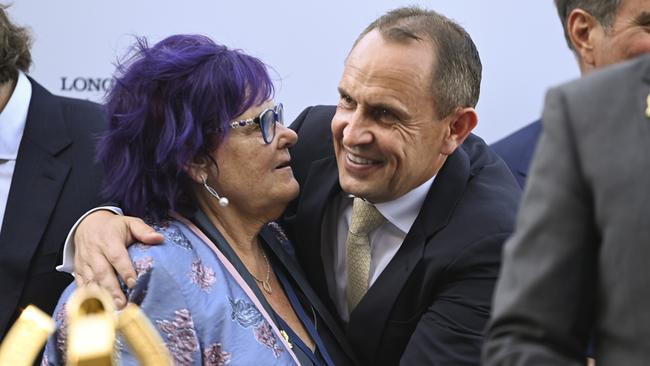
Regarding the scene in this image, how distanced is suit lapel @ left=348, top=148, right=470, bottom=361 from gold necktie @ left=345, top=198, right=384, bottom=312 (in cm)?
8

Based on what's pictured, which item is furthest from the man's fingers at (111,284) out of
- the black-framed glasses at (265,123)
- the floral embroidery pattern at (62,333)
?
the black-framed glasses at (265,123)

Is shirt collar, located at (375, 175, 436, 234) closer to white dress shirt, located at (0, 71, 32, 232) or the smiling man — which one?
the smiling man

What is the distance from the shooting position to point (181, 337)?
2373mm

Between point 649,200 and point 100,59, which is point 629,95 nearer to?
point 649,200

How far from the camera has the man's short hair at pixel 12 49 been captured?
9.57ft

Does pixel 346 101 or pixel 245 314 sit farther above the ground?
pixel 346 101

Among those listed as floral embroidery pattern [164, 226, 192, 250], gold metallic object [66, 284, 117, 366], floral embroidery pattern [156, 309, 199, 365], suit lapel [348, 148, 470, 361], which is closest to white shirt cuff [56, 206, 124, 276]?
floral embroidery pattern [164, 226, 192, 250]

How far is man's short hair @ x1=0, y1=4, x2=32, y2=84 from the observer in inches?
115

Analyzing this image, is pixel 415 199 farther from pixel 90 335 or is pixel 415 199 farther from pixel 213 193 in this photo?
pixel 90 335

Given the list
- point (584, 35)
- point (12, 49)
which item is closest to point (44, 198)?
point (12, 49)

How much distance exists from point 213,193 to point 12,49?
2.23 ft

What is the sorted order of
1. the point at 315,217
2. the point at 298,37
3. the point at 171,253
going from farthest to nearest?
the point at 298,37
the point at 315,217
the point at 171,253

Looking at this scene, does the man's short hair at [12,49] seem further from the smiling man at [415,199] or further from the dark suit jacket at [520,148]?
the dark suit jacket at [520,148]

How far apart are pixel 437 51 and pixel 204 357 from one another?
33.7 inches
